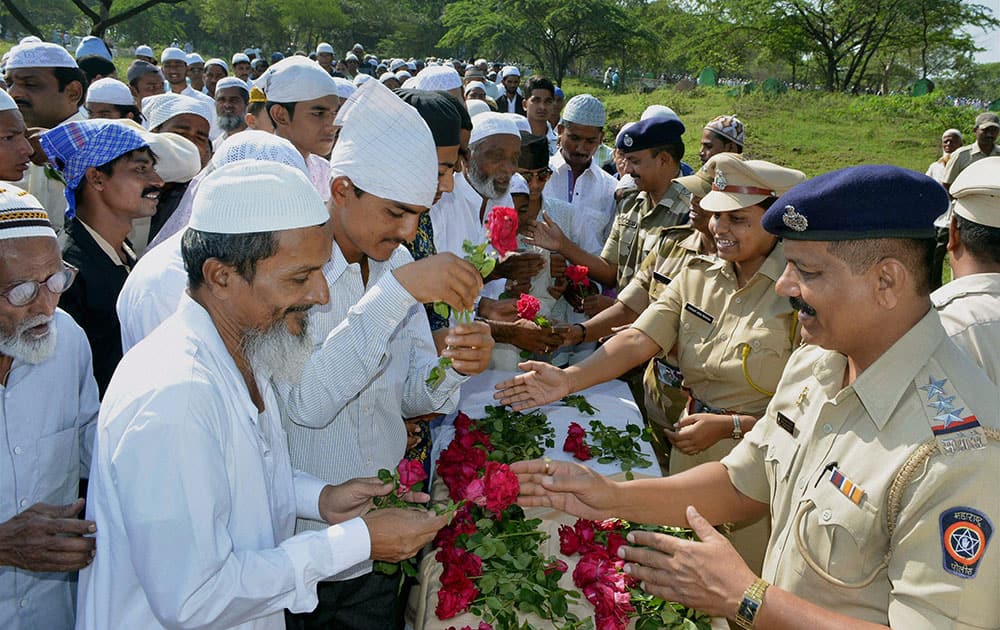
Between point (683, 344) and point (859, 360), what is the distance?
66.4 inches

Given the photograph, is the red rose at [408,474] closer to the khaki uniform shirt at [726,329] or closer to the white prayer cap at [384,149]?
the white prayer cap at [384,149]

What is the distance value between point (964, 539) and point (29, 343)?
9.36 feet

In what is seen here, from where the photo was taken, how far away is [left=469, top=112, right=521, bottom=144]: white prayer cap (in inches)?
197

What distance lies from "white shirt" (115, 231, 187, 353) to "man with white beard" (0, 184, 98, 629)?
0.22m

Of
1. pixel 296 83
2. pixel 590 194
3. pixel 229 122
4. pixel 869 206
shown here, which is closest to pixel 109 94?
pixel 229 122

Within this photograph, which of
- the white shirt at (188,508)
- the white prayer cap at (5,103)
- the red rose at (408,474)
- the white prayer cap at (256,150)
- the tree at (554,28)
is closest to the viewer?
the white shirt at (188,508)

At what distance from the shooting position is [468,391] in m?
4.36

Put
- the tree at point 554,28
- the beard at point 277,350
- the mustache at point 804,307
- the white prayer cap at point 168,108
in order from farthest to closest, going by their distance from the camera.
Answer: the tree at point 554,28 → the white prayer cap at point 168,108 → the mustache at point 804,307 → the beard at point 277,350

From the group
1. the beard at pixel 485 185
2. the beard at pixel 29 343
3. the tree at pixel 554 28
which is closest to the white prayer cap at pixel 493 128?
the beard at pixel 485 185

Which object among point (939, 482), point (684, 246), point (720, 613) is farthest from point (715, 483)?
point (684, 246)

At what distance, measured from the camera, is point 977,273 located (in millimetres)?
3256

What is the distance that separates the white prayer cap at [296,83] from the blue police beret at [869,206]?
12.3 ft

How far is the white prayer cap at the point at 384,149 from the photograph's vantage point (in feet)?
8.68

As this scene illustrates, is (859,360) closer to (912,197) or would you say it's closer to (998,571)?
(912,197)
